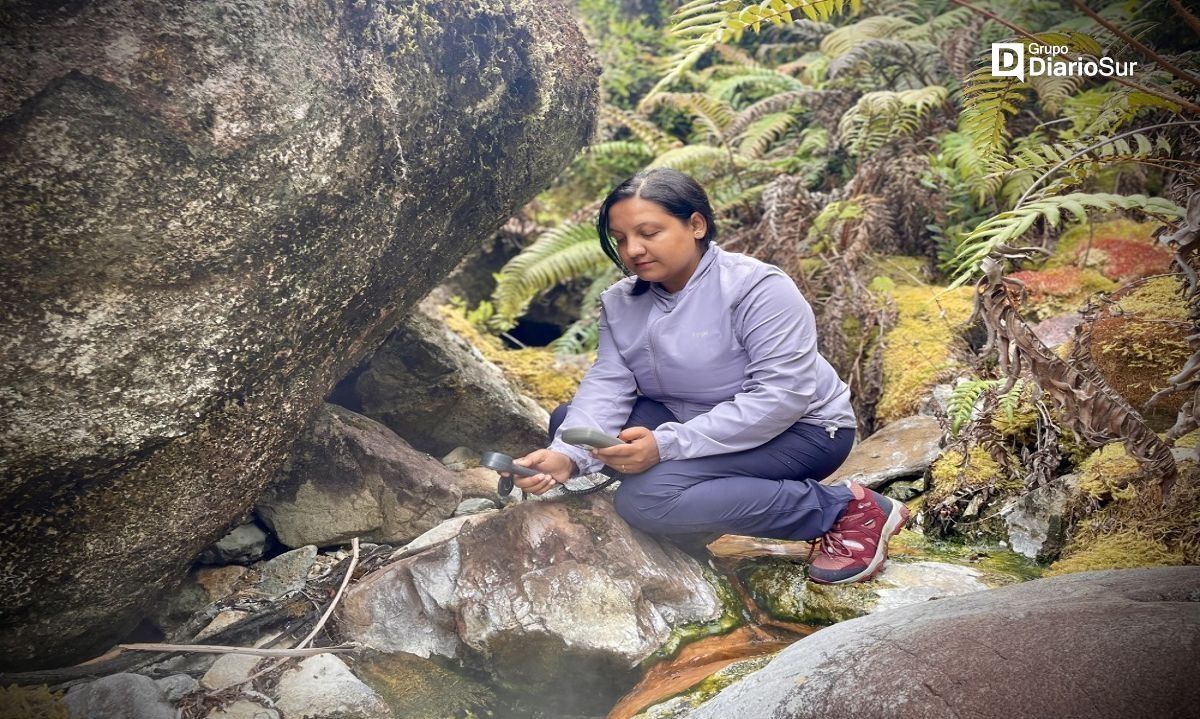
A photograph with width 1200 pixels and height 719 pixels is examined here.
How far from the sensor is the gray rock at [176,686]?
8.54 ft

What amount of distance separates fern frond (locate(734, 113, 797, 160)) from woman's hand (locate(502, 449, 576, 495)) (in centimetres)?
453

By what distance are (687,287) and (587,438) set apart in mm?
818

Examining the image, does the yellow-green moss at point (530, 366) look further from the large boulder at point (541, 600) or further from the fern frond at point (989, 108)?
the fern frond at point (989, 108)

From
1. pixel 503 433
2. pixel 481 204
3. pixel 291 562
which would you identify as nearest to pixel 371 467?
pixel 291 562

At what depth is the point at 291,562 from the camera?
11.7 ft

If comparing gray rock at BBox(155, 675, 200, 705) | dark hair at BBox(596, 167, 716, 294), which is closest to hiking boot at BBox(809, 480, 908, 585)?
dark hair at BBox(596, 167, 716, 294)

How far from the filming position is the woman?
3180mm

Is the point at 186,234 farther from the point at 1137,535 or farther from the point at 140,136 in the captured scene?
the point at 1137,535

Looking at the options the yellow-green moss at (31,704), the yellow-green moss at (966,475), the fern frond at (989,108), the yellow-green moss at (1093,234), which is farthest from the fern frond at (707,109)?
the yellow-green moss at (31,704)

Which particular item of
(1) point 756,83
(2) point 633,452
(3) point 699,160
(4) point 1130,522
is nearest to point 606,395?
(2) point 633,452

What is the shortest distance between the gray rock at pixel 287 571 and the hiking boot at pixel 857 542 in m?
2.18

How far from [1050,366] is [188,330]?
3.06 m

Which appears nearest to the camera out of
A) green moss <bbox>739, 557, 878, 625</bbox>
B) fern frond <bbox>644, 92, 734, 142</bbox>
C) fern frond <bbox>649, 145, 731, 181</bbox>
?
green moss <bbox>739, 557, 878, 625</bbox>

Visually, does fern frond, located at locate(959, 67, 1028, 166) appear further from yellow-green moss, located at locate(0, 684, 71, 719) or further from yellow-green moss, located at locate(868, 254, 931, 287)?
yellow-green moss, located at locate(0, 684, 71, 719)
